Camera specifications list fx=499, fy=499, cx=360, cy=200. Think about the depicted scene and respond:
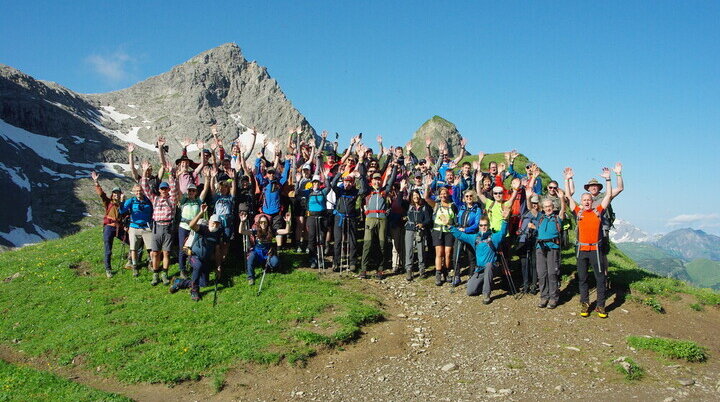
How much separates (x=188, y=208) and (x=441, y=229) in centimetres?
818

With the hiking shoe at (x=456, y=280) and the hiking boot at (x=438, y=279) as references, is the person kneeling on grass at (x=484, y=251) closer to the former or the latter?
the hiking shoe at (x=456, y=280)

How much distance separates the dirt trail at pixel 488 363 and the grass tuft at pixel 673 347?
198 millimetres

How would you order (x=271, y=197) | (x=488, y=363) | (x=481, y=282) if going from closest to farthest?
(x=488, y=363) < (x=481, y=282) < (x=271, y=197)

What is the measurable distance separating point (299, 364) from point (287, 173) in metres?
9.18

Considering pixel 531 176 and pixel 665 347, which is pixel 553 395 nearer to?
pixel 665 347

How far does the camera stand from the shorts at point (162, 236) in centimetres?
1617

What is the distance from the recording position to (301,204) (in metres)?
18.4

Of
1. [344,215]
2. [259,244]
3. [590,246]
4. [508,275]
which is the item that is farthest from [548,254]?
[259,244]

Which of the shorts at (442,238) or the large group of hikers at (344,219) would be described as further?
A: the shorts at (442,238)

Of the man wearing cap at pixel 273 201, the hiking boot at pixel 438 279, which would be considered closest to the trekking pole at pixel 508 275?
the hiking boot at pixel 438 279

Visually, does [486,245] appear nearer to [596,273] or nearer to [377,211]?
[596,273]

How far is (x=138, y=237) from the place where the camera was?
17.2 metres

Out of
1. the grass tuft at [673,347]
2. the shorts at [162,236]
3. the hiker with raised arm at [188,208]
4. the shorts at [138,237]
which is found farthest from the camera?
the shorts at [138,237]

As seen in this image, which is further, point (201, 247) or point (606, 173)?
point (201, 247)
